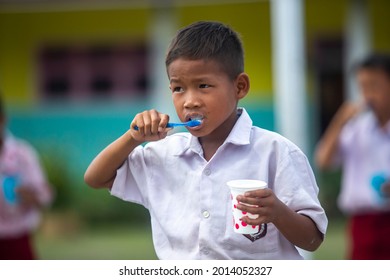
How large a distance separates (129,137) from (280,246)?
0.46m

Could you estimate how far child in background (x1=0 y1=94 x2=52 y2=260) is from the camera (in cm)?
415

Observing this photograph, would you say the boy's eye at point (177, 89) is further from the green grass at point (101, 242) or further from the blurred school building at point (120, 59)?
the blurred school building at point (120, 59)

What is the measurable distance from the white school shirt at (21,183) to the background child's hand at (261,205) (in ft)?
8.40

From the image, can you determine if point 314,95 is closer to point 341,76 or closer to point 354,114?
point 341,76

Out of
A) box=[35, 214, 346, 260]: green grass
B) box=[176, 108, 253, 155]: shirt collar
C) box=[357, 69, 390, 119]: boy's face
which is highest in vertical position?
box=[176, 108, 253, 155]: shirt collar

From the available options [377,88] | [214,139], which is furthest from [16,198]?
[214,139]

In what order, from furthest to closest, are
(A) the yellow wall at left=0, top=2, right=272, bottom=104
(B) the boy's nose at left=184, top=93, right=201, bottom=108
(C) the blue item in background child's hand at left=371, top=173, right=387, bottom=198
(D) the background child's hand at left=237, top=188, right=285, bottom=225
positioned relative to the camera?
(A) the yellow wall at left=0, top=2, right=272, bottom=104 → (C) the blue item in background child's hand at left=371, top=173, right=387, bottom=198 → (B) the boy's nose at left=184, top=93, right=201, bottom=108 → (D) the background child's hand at left=237, top=188, right=285, bottom=225

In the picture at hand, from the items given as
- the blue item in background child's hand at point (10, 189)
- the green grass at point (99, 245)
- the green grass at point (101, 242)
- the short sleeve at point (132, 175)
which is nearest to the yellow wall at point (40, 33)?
the green grass at point (101, 242)

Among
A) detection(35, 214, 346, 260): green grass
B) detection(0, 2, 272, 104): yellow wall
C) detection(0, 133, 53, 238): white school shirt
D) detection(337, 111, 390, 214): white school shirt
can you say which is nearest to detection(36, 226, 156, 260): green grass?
detection(35, 214, 346, 260): green grass

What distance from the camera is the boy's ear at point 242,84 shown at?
199 centimetres

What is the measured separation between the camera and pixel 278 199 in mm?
1849

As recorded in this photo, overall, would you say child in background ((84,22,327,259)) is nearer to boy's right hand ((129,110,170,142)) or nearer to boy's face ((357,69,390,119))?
boy's right hand ((129,110,170,142))

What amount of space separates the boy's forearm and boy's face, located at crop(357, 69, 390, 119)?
2.48 metres
